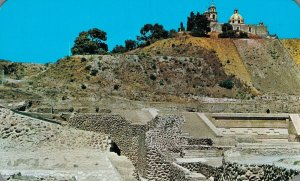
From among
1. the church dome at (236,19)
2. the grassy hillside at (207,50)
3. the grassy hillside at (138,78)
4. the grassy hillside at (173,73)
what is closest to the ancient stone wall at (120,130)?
the grassy hillside at (173,73)

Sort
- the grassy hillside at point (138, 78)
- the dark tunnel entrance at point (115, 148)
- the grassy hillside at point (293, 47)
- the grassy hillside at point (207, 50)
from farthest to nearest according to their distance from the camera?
the grassy hillside at point (293, 47)
the grassy hillside at point (207, 50)
the grassy hillside at point (138, 78)
the dark tunnel entrance at point (115, 148)

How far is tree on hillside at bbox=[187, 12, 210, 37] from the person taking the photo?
59.8 meters

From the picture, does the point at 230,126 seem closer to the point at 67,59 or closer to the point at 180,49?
the point at 67,59

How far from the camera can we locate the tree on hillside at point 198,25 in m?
59.8

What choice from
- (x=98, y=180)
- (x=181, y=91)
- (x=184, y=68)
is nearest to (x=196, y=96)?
(x=181, y=91)

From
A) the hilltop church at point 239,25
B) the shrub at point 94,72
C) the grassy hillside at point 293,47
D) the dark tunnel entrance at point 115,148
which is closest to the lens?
the dark tunnel entrance at point 115,148

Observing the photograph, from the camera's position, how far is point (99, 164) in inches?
639

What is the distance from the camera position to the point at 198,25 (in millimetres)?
60719

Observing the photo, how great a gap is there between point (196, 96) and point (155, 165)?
29.8 metres

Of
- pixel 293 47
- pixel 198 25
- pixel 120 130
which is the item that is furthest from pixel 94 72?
pixel 120 130

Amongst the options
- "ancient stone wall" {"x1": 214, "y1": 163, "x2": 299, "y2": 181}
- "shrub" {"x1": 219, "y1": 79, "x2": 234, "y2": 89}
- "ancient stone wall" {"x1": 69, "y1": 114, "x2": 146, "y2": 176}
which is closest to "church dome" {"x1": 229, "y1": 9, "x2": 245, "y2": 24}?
"shrub" {"x1": 219, "y1": 79, "x2": 234, "y2": 89}

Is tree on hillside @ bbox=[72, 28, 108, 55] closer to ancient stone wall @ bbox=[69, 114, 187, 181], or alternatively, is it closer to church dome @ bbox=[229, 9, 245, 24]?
church dome @ bbox=[229, 9, 245, 24]

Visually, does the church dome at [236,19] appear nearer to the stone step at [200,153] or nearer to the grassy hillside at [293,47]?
the grassy hillside at [293,47]

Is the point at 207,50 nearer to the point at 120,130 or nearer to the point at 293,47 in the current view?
the point at 293,47
